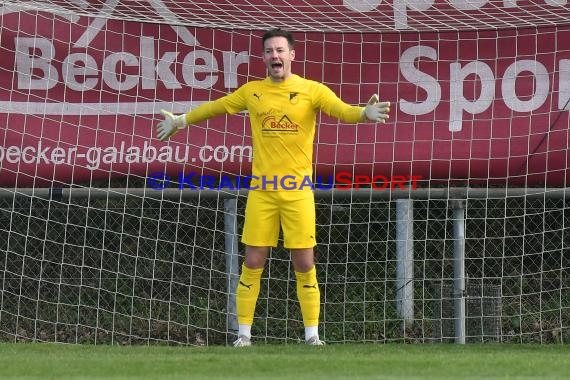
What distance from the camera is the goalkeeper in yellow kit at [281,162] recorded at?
8.45 metres

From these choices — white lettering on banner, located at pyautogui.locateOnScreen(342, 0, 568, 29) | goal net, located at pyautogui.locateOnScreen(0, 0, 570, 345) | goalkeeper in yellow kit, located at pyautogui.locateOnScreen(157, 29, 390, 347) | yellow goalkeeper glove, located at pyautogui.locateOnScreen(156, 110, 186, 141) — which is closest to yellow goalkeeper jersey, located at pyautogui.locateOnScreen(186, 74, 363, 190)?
goalkeeper in yellow kit, located at pyautogui.locateOnScreen(157, 29, 390, 347)

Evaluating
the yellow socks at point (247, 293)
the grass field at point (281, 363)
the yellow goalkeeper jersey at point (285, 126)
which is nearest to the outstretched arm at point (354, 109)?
the yellow goalkeeper jersey at point (285, 126)

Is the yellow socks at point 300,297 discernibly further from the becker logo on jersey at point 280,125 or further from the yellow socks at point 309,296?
the becker logo on jersey at point 280,125

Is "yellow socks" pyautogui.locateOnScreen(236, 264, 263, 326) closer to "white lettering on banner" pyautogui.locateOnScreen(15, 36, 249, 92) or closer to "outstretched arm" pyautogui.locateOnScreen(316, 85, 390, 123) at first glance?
"outstretched arm" pyautogui.locateOnScreen(316, 85, 390, 123)

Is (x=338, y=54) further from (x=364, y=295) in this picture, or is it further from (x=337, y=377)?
(x=337, y=377)

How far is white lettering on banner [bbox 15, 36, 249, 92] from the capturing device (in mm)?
10305

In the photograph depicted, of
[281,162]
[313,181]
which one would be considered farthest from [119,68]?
[281,162]

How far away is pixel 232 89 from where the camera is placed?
10375mm

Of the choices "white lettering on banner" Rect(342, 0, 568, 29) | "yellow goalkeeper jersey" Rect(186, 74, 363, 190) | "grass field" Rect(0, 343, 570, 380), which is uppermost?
"white lettering on banner" Rect(342, 0, 568, 29)

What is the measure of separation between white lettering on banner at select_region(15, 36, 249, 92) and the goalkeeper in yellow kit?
5.72 feet

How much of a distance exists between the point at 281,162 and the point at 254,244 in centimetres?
56

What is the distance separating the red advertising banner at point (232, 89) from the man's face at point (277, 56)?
1885mm

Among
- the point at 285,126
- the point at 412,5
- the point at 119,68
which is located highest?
the point at 412,5

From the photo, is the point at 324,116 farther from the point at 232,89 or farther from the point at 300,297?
the point at 300,297
